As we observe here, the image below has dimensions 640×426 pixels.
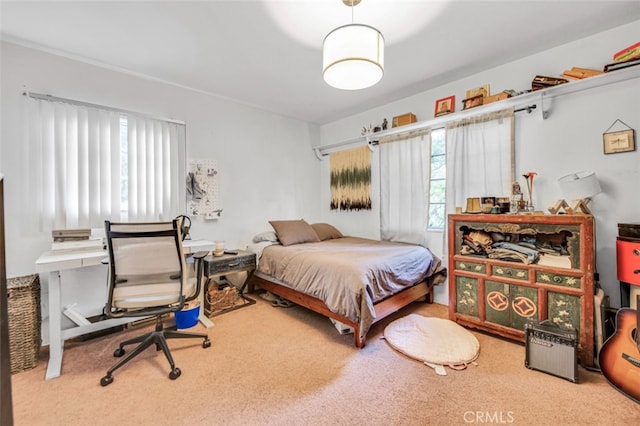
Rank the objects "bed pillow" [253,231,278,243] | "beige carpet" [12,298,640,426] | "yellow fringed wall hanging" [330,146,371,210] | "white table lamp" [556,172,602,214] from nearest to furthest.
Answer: "beige carpet" [12,298,640,426] < "white table lamp" [556,172,602,214] < "bed pillow" [253,231,278,243] < "yellow fringed wall hanging" [330,146,371,210]

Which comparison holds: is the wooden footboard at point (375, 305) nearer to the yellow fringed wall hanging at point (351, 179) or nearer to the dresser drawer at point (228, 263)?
the dresser drawer at point (228, 263)

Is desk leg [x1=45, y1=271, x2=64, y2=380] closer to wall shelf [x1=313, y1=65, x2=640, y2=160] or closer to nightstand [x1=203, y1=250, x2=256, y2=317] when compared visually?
nightstand [x1=203, y1=250, x2=256, y2=317]

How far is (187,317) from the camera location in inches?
99.2

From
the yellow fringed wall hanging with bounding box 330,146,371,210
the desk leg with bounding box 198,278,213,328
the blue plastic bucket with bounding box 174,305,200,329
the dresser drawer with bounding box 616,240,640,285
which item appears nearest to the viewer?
the dresser drawer with bounding box 616,240,640,285

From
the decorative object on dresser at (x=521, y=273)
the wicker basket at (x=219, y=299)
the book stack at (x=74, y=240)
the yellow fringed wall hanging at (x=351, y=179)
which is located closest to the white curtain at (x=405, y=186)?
the yellow fringed wall hanging at (x=351, y=179)

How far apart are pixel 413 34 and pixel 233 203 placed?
9.03ft

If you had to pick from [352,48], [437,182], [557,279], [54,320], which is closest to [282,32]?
[352,48]

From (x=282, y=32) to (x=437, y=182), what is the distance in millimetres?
2295

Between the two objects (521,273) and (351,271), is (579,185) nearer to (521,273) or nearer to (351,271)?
(521,273)

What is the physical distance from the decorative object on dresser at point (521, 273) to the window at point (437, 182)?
0.54 meters

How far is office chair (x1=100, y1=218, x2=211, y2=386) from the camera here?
72.7 inches

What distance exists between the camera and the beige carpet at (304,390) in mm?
1488

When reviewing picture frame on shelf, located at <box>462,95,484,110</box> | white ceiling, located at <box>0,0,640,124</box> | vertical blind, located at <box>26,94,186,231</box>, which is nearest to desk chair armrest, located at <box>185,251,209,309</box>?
vertical blind, located at <box>26,94,186,231</box>

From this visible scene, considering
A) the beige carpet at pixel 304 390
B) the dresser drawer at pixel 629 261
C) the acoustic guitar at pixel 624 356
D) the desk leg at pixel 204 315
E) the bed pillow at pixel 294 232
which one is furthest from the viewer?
the bed pillow at pixel 294 232
